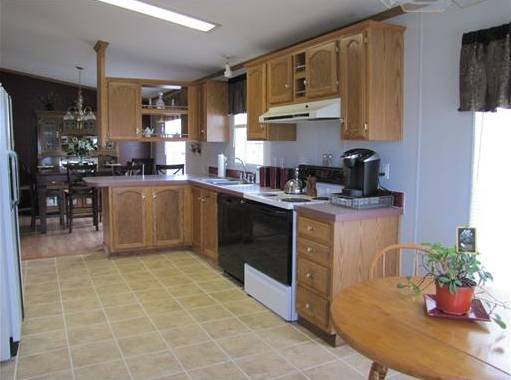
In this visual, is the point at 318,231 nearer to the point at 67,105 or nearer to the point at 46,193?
the point at 46,193

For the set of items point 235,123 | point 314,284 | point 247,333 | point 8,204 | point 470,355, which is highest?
point 235,123

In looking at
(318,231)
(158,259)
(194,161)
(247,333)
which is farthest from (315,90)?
(194,161)

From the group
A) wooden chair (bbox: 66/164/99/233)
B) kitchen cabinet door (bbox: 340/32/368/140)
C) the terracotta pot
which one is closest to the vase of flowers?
wooden chair (bbox: 66/164/99/233)

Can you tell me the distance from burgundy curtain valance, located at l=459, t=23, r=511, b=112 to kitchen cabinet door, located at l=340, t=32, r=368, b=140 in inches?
23.2

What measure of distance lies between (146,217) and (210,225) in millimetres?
871

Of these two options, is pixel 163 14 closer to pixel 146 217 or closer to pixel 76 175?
pixel 146 217

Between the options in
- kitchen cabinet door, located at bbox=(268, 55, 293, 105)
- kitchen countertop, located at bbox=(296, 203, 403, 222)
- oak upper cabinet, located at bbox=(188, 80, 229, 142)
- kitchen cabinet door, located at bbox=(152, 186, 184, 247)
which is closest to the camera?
kitchen countertop, located at bbox=(296, 203, 403, 222)

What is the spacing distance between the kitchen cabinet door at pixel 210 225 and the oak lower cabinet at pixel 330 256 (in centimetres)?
157

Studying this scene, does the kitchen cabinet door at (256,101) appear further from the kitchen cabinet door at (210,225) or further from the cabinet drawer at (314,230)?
the cabinet drawer at (314,230)

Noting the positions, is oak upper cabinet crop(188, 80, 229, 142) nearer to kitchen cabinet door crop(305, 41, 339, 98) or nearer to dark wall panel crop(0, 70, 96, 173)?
kitchen cabinet door crop(305, 41, 339, 98)

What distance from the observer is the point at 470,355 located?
1.22m

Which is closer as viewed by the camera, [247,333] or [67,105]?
[247,333]

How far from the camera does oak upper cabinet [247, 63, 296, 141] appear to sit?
3.99 meters

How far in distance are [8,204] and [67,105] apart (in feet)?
23.7
